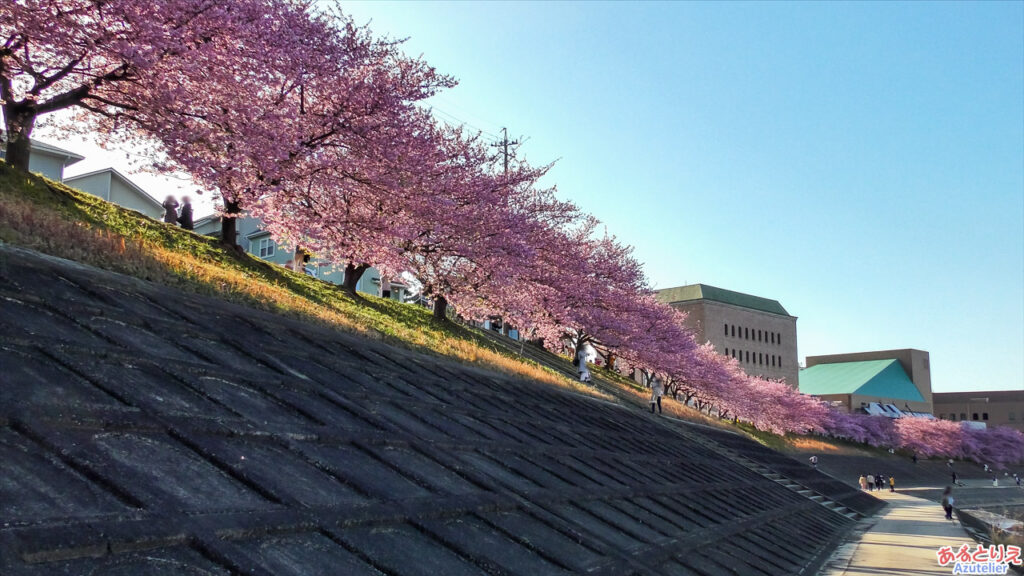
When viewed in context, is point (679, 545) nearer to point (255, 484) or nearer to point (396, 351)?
point (255, 484)

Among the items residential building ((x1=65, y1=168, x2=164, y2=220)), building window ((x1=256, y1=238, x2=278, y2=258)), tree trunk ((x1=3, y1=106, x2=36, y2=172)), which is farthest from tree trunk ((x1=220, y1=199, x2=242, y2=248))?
building window ((x1=256, y1=238, x2=278, y2=258))

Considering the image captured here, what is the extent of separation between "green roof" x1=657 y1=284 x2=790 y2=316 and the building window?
60588mm

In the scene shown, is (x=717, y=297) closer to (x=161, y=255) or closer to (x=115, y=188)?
(x=115, y=188)

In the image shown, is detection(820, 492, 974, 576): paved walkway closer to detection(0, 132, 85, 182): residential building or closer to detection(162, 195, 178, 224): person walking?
detection(162, 195, 178, 224): person walking

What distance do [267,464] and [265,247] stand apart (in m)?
49.7

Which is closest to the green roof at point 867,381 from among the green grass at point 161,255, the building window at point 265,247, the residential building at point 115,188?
the building window at point 265,247

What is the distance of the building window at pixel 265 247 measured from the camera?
5000cm

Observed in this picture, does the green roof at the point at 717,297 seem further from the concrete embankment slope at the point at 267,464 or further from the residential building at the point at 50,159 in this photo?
the concrete embankment slope at the point at 267,464

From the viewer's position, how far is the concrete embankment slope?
9.40 ft

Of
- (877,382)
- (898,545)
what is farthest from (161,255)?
(877,382)

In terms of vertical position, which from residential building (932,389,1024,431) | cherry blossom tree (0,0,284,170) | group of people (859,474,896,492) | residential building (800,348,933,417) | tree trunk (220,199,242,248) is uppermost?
cherry blossom tree (0,0,284,170)

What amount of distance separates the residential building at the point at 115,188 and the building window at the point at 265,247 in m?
7.92

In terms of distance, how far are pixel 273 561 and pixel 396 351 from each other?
7.06 metres

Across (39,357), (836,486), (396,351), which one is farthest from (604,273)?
(39,357)
